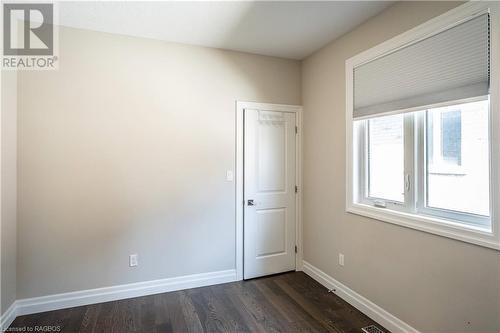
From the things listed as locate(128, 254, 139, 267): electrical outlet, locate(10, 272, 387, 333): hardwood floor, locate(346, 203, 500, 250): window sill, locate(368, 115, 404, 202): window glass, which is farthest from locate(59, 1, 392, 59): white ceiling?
locate(10, 272, 387, 333): hardwood floor

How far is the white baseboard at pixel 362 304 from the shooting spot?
2169 millimetres

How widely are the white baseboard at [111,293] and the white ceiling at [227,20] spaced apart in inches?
103

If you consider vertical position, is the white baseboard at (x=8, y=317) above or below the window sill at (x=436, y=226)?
below

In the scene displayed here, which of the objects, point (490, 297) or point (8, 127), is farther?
point (8, 127)

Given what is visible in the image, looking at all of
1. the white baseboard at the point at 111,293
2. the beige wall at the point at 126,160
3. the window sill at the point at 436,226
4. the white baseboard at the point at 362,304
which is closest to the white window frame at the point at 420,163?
the window sill at the point at 436,226

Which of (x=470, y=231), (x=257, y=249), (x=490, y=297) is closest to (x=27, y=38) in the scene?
(x=257, y=249)

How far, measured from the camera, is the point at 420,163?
211cm

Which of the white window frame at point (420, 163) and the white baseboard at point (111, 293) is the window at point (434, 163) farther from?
the white baseboard at point (111, 293)

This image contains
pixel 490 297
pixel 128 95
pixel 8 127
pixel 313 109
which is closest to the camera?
pixel 490 297

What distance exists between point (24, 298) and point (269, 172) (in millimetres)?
2752

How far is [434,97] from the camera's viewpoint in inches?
74.9

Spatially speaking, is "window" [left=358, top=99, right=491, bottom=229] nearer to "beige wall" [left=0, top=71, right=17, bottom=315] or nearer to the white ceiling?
the white ceiling

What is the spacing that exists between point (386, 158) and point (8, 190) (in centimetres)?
335

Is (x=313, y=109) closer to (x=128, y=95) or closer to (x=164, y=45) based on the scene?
(x=164, y=45)
